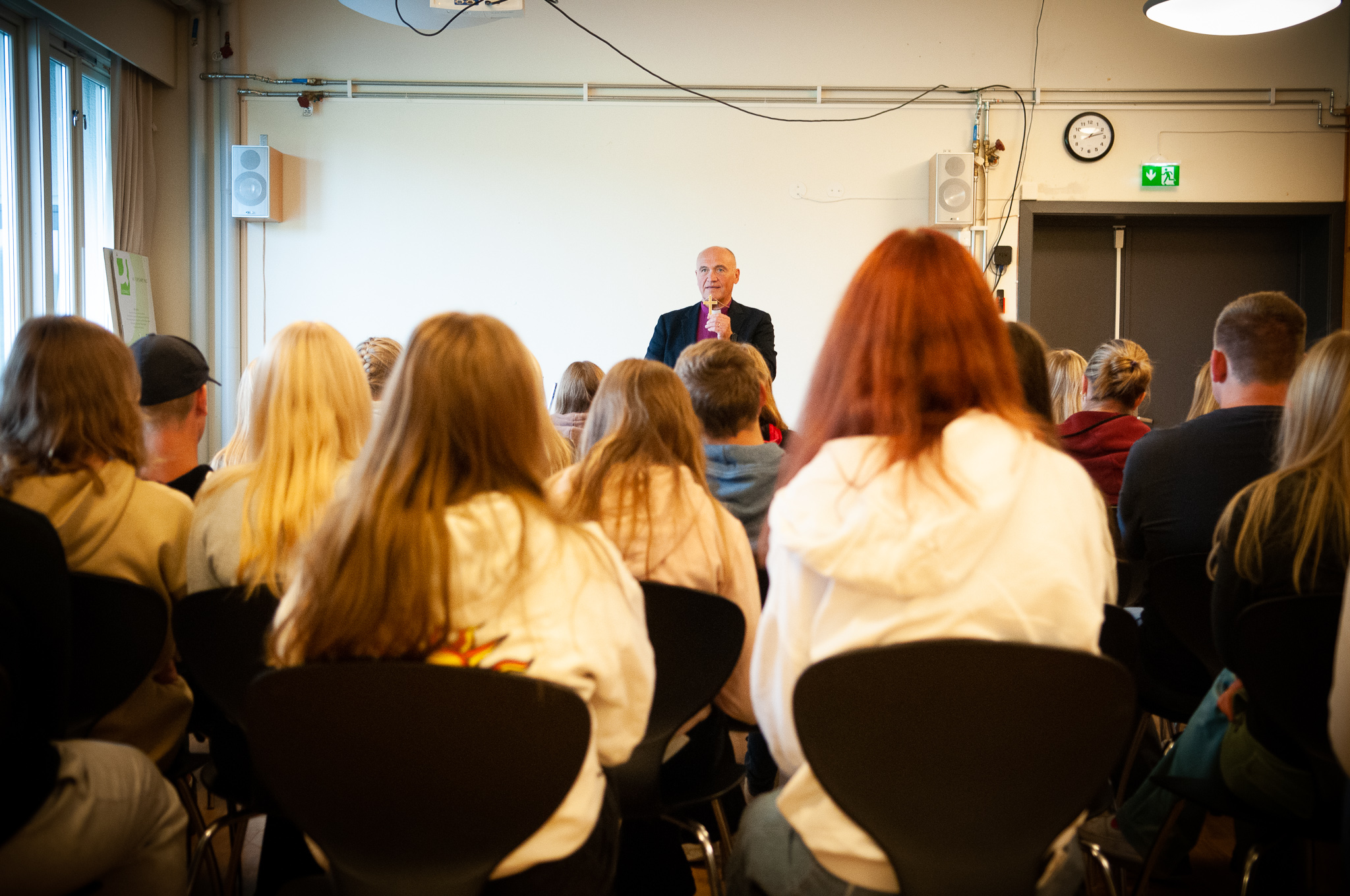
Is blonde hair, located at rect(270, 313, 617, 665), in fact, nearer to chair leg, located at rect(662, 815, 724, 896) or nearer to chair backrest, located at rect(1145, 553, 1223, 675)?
chair leg, located at rect(662, 815, 724, 896)

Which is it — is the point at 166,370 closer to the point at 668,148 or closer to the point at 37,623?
the point at 37,623

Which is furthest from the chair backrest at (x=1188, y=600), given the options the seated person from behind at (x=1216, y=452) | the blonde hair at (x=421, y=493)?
the blonde hair at (x=421, y=493)

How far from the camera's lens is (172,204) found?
18.1 ft

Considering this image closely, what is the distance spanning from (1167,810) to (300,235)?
524 cm

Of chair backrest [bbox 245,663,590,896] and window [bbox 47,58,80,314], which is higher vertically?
window [bbox 47,58,80,314]

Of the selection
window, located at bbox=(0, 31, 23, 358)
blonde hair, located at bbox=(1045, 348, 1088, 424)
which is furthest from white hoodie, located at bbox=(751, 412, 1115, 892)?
window, located at bbox=(0, 31, 23, 358)

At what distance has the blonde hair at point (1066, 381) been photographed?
3.57m

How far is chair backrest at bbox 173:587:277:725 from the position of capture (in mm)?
1522

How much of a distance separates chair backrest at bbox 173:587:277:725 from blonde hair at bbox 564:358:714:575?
1.87 ft

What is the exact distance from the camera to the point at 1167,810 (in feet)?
5.85

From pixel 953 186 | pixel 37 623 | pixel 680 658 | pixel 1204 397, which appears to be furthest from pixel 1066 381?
pixel 37 623

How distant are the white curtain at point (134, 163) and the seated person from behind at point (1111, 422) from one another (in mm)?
4748

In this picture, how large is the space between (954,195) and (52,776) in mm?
Result: 5186

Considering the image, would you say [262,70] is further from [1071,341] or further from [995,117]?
[1071,341]
